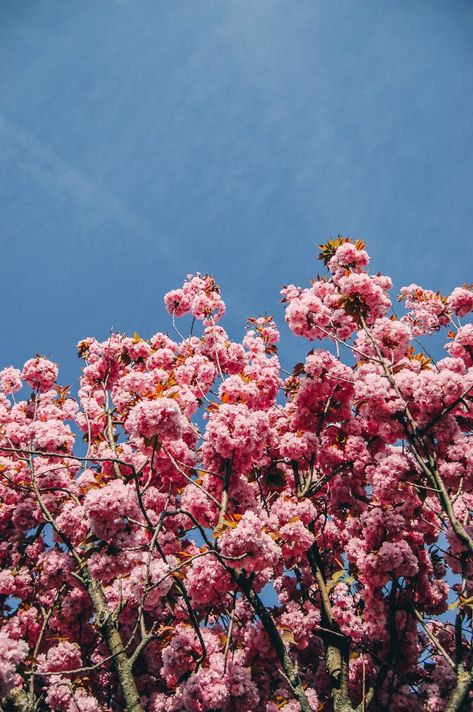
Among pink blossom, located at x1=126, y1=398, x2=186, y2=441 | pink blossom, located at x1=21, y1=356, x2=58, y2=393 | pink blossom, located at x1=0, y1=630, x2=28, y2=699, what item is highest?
pink blossom, located at x1=21, y1=356, x2=58, y2=393

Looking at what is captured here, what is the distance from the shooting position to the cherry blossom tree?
5.29 meters

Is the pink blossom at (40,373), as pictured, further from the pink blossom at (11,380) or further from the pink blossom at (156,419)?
the pink blossom at (156,419)

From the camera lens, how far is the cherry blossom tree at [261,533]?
5.29m

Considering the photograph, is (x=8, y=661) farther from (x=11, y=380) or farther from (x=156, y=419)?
(x=11, y=380)

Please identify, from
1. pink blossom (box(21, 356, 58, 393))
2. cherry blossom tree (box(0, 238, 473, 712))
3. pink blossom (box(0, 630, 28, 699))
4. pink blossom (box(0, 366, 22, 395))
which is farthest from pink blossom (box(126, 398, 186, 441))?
pink blossom (box(0, 366, 22, 395))

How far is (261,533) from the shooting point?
5.00 meters

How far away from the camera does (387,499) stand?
20.9ft

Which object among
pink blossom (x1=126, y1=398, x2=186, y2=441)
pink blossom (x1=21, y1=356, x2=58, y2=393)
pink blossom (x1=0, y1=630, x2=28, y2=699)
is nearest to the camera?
pink blossom (x1=0, y1=630, x2=28, y2=699)

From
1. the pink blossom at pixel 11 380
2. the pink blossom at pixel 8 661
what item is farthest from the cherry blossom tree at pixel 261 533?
the pink blossom at pixel 11 380

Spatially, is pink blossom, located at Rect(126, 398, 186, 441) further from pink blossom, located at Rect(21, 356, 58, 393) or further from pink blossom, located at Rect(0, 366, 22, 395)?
pink blossom, located at Rect(0, 366, 22, 395)

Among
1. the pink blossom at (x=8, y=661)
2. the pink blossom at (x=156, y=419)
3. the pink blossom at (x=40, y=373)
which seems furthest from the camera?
the pink blossom at (x=40, y=373)

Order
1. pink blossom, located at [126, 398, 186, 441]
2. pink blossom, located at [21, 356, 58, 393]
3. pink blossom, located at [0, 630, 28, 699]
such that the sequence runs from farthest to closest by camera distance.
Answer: pink blossom, located at [21, 356, 58, 393]
pink blossom, located at [126, 398, 186, 441]
pink blossom, located at [0, 630, 28, 699]

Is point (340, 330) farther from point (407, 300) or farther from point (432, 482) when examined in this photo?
point (432, 482)

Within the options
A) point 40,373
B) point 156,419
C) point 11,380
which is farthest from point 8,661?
point 11,380
